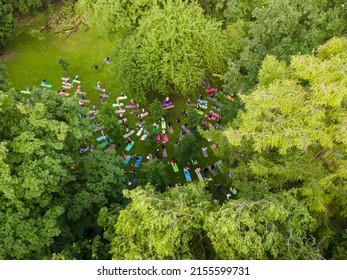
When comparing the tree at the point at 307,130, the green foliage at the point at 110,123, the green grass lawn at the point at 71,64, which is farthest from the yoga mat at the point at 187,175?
the tree at the point at 307,130

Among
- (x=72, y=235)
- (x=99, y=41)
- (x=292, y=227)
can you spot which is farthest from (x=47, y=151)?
(x=99, y=41)

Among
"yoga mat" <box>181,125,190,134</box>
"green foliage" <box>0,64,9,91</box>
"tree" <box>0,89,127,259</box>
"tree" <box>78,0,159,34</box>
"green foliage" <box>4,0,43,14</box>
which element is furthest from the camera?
"green foliage" <box>4,0,43,14</box>

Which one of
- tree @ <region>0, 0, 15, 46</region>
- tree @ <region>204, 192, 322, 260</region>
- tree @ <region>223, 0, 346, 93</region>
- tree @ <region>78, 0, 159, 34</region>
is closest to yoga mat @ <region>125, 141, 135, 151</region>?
tree @ <region>78, 0, 159, 34</region>

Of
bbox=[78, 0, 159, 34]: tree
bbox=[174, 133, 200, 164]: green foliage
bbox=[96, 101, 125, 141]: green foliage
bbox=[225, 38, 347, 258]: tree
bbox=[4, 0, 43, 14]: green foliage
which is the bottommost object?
bbox=[225, 38, 347, 258]: tree

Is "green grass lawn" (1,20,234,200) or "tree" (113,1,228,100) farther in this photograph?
"green grass lawn" (1,20,234,200)

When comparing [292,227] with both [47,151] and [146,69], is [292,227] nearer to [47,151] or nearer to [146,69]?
[47,151]

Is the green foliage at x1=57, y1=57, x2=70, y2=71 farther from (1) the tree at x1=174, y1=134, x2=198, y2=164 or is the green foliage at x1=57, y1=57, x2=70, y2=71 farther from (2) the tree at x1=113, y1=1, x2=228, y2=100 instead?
(1) the tree at x1=174, y1=134, x2=198, y2=164

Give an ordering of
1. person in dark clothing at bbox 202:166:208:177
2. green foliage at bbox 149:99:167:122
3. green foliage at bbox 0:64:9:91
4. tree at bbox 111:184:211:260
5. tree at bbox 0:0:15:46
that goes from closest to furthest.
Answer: tree at bbox 111:184:211:260
green foliage at bbox 0:64:9:91
person in dark clothing at bbox 202:166:208:177
green foliage at bbox 149:99:167:122
tree at bbox 0:0:15:46

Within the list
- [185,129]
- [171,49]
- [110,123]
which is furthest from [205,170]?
[171,49]
